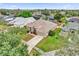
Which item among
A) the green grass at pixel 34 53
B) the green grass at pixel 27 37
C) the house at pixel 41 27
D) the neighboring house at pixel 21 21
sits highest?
the neighboring house at pixel 21 21

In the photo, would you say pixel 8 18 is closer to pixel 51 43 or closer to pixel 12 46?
pixel 12 46

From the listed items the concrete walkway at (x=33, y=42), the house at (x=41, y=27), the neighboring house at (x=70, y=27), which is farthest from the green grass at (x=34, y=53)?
the neighboring house at (x=70, y=27)

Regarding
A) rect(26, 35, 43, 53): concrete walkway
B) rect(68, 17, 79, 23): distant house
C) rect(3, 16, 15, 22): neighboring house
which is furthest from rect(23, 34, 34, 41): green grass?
rect(68, 17, 79, 23): distant house

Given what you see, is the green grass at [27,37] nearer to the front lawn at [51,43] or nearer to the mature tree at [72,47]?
the front lawn at [51,43]

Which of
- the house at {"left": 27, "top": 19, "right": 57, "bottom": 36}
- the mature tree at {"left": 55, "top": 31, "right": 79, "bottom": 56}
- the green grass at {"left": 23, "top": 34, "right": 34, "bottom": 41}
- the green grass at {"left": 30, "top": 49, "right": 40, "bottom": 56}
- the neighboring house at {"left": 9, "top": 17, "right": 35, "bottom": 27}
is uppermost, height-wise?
the neighboring house at {"left": 9, "top": 17, "right": 35, "bottom": 27}

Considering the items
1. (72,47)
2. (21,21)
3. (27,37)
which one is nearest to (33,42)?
(27,37)

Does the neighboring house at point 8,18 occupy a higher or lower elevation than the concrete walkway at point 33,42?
higher

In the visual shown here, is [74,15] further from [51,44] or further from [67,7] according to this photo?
[51,44]

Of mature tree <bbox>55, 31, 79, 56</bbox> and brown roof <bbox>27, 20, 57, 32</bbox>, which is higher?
brown roof <bbox>27, 20, 57, 32</bbox>

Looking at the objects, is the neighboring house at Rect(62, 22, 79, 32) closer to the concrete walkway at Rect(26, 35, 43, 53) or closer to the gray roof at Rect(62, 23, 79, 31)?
the gray roof at Rect(62, 23, 79, 31)
